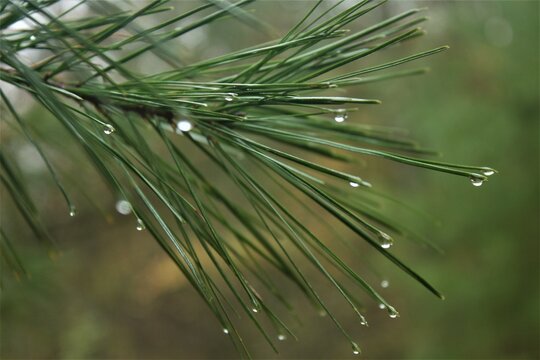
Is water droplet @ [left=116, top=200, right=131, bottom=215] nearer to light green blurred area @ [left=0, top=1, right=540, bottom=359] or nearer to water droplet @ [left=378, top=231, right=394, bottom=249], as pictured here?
water droplet @ [left=378, top=231, right=394, bottom=249]

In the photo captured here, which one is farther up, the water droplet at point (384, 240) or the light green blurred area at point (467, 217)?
the light green blurred area at point (467, 217)

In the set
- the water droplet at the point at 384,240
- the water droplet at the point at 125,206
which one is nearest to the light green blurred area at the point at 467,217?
the water droplet at the point at 125,206

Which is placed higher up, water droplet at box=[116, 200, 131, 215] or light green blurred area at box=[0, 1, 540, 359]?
light green blurred area at box=[0, 1, 540, 359]

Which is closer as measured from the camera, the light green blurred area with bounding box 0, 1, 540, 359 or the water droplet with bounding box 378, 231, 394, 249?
the water droplet with bounding box 378, 231, 394, 249

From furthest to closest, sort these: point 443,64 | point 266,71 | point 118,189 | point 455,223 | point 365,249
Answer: point 365,249, point 443,64, point 455,223, point 266,71, point 118,189

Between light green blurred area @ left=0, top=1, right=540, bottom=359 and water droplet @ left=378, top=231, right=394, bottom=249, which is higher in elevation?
light green blurred area @ left=0, top=1, right=540, bottom=359

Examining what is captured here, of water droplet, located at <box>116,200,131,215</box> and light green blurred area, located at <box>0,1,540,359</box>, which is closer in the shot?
water droplet, located at <box>116,200,131,215</box>

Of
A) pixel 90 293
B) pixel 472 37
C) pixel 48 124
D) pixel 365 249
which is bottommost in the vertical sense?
pixel 48 124

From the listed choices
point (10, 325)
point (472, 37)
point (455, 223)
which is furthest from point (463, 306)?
point (10, 325)

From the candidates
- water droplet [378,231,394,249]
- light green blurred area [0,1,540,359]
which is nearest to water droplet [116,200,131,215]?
water droplet [378,231,394,249]

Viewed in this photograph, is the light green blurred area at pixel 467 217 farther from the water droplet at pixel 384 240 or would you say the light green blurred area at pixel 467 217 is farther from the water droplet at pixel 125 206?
the water droplet at pixel 384 240

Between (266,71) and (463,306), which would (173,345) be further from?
(266,71)
